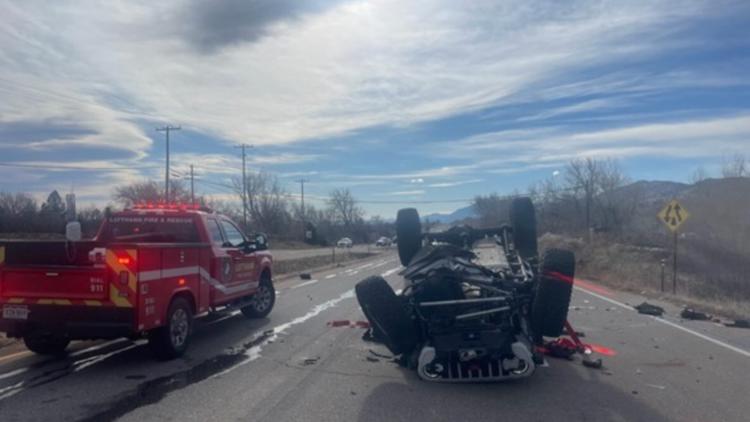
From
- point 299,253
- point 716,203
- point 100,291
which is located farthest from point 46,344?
point 716,203

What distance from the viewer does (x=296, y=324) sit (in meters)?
12.6

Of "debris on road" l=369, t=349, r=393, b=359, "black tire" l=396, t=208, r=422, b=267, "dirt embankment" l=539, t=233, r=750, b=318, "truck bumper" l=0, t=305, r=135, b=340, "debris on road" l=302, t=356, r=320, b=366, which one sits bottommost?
"dirt embankment" l=539, t=233, r=750, b=318

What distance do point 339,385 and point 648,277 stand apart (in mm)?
26194

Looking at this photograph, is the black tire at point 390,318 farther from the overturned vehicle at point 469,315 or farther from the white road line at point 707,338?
the white road line at point 707,338

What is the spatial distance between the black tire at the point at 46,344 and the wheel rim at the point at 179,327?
1374 millimetres

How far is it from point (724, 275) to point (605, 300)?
23108 millimetres

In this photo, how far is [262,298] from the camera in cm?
1365

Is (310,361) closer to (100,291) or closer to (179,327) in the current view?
(179,327)

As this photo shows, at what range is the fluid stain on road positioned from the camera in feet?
21.4

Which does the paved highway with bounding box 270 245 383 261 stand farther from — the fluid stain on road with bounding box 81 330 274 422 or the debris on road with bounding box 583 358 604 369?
the debris on road with bounding box 583 358 604 369

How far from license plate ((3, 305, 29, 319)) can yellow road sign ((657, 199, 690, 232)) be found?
19022 millimetres

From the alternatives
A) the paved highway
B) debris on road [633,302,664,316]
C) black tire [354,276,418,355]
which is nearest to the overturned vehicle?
black tire [354,276,418,355]

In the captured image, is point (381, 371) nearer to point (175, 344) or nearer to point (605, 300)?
point (175, 344)

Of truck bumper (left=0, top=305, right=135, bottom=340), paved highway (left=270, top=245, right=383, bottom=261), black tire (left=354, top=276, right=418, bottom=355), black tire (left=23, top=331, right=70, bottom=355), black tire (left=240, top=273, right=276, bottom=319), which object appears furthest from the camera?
paved highway (left=270, top=245, right=383, bottom=261)
